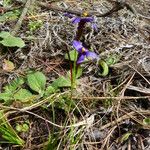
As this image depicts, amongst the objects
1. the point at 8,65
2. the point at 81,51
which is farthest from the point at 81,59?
the point at 8,65

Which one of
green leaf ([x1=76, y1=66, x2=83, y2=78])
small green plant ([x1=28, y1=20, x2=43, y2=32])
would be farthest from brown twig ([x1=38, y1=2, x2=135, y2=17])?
green leaf ([x1=76, y1=66, x2=83, y2=78])

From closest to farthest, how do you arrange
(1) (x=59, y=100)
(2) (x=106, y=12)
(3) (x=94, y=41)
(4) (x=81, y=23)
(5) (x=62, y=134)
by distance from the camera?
(5) (x=62, y=134) → (1) (x=59, y=100) → (4) (x=81, y=23) → (3) (x=94, y=41) → (2) (x=106, y=12)

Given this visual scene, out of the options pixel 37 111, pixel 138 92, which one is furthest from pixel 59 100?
pixel 138 92

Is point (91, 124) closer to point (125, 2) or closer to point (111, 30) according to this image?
point (111, 30)

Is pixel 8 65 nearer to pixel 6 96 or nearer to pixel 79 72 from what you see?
pixel 6 96

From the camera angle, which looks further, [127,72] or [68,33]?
[68,33]

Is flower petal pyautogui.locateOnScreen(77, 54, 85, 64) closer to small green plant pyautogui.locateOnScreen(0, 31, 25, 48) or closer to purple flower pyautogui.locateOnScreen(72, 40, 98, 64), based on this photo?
purple flower pyautogui.locateOnScreen(72, 40, 98, 64)

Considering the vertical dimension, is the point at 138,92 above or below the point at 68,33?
below
